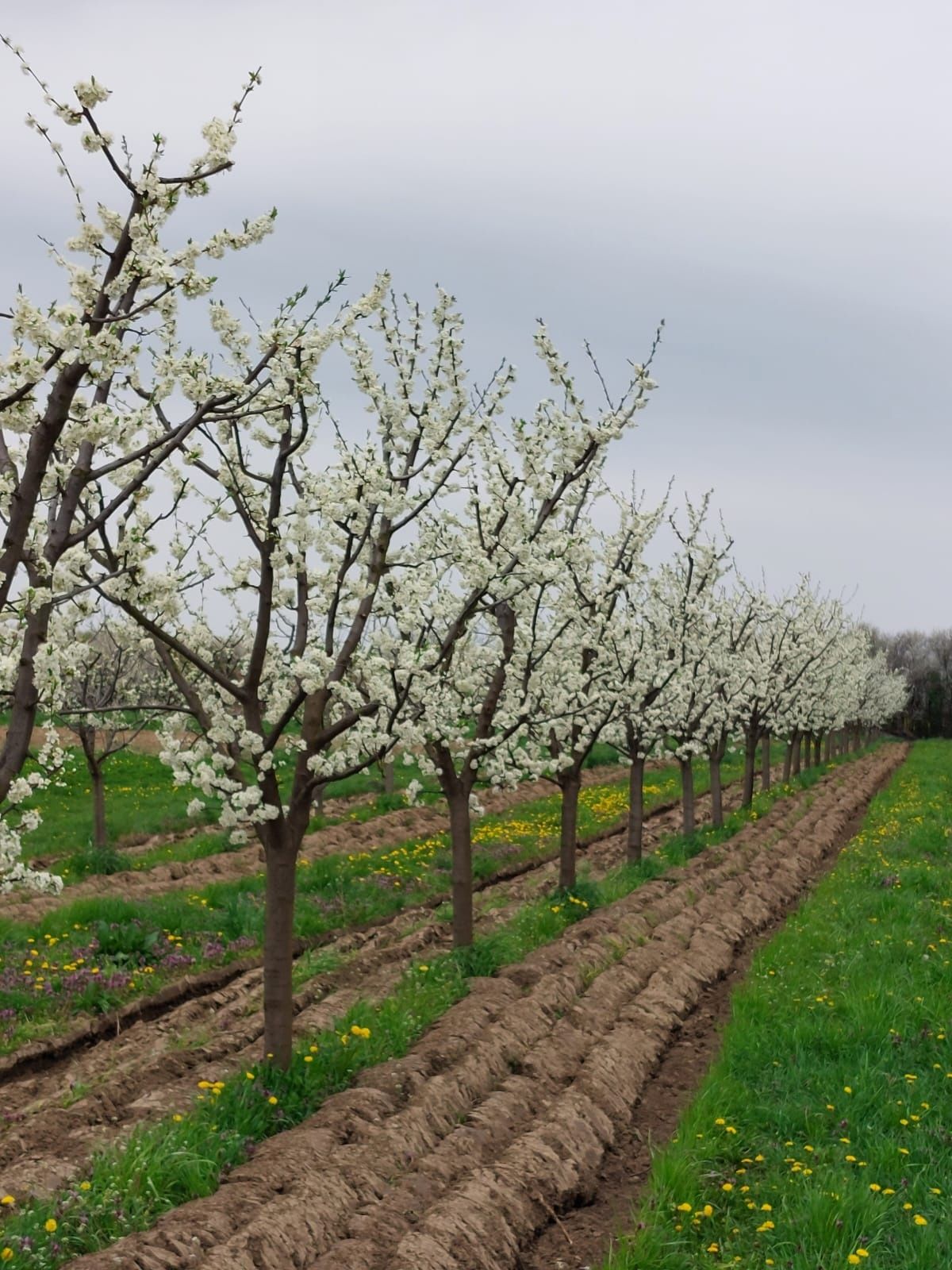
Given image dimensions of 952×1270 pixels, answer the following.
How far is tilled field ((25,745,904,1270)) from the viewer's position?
20.2 ft

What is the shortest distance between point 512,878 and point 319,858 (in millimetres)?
3697

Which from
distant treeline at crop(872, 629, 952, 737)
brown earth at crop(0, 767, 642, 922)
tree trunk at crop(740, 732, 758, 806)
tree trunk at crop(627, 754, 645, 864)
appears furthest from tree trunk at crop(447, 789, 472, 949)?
distant treeline at crop(872, 629, 952, 737)

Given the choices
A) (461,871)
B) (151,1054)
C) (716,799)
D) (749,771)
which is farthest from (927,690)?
(151,1054)

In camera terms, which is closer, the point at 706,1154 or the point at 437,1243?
the point at 437,1243

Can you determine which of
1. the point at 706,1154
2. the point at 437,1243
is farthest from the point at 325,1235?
the point at 706,1154

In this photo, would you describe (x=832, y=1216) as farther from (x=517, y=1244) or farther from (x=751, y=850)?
(x=751, y=850)

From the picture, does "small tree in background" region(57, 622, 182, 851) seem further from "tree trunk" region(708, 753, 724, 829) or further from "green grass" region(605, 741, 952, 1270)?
"tree trunk" region(708, 753, 724, 829)

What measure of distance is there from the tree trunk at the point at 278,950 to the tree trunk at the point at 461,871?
390 cm

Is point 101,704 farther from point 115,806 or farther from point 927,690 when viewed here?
point 927,690

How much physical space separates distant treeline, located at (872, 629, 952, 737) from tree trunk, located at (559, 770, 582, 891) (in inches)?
3163

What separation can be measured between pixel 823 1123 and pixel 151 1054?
6141mm

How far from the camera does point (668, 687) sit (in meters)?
20.7

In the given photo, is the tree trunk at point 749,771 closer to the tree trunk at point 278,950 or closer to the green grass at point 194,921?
the green grass at point 194,921

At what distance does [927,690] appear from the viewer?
307ft
